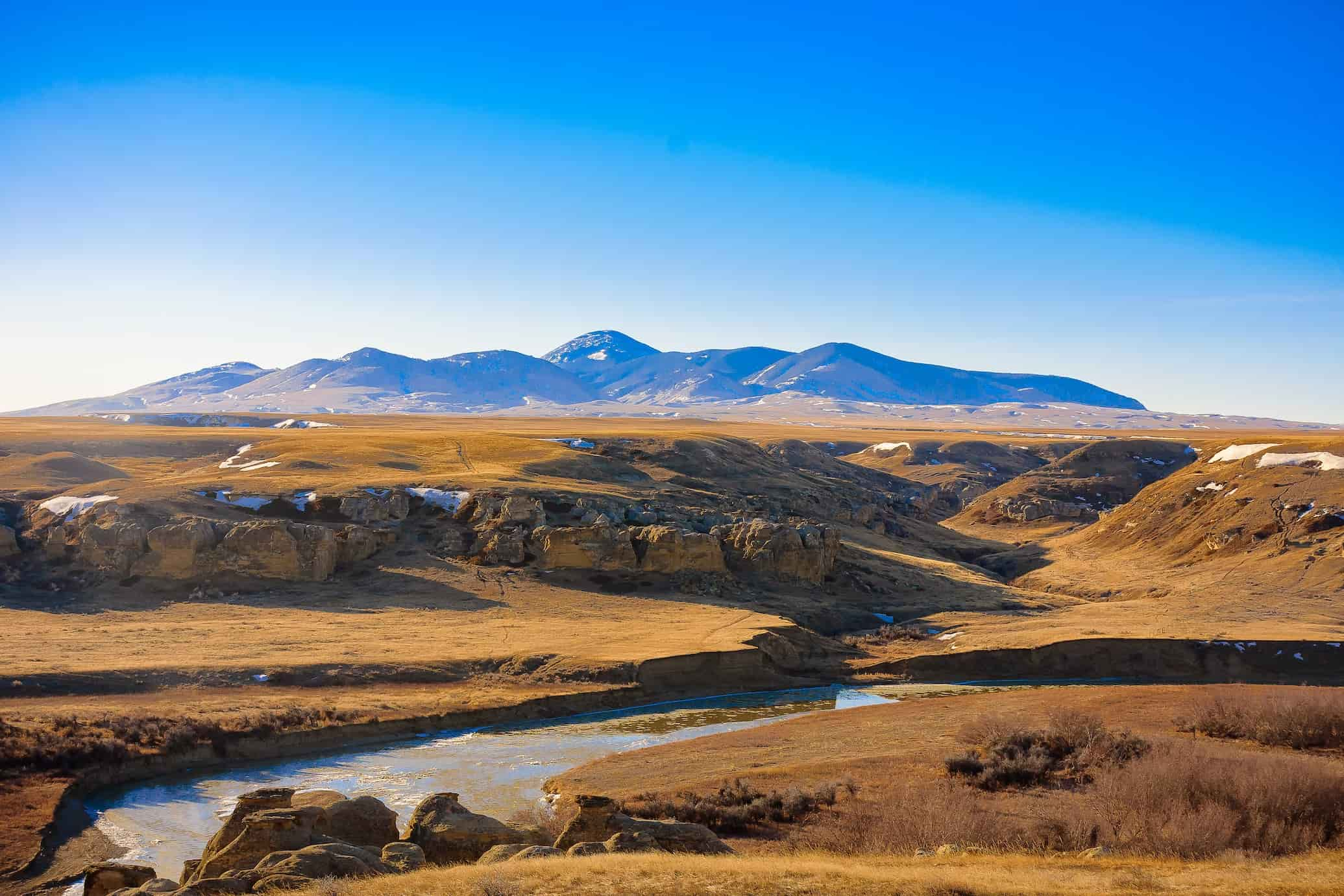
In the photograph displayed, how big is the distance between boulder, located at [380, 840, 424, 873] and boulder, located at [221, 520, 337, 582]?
4121 cm

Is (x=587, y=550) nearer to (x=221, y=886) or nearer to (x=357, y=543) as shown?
(x=357, y=543)

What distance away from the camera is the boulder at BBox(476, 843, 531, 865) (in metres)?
18.7

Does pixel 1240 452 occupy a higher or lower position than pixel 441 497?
higher

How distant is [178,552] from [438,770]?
3078cm

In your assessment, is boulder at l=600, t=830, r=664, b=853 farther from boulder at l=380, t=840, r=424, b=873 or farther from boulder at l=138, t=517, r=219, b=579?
boulder at l=138, t=517, r=219, b=579

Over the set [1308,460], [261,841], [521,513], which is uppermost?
[1308,460]

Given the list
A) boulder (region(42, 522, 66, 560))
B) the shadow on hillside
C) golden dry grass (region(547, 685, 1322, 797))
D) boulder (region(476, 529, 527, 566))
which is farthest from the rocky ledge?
boulder (region(42, 522, 66, 560))

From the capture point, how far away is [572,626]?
173 ft

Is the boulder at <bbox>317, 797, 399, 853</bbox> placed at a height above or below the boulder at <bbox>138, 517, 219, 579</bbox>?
below

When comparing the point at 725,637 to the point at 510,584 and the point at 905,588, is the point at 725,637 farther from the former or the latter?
the point at 905,588

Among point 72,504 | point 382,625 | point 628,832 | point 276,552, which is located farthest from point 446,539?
point 628,832

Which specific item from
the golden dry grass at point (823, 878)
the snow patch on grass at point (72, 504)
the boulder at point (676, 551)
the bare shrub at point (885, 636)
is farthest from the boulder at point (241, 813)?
the snow patch on grass at point (72, 504)

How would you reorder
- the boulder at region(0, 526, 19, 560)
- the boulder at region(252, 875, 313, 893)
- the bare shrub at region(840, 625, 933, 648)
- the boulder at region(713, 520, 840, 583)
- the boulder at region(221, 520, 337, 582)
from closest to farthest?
1. the boulder at region(252, 875, 313, 893)
2. the bare shrub at region(840, 625, 933, 648)
3. the boulder at region(221, 520, 337, 582)
4. the boulder at region(0, 526, 19, 560)
5. the boulder at region(713, 520, 840, 583)

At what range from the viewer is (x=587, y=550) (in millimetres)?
62125
